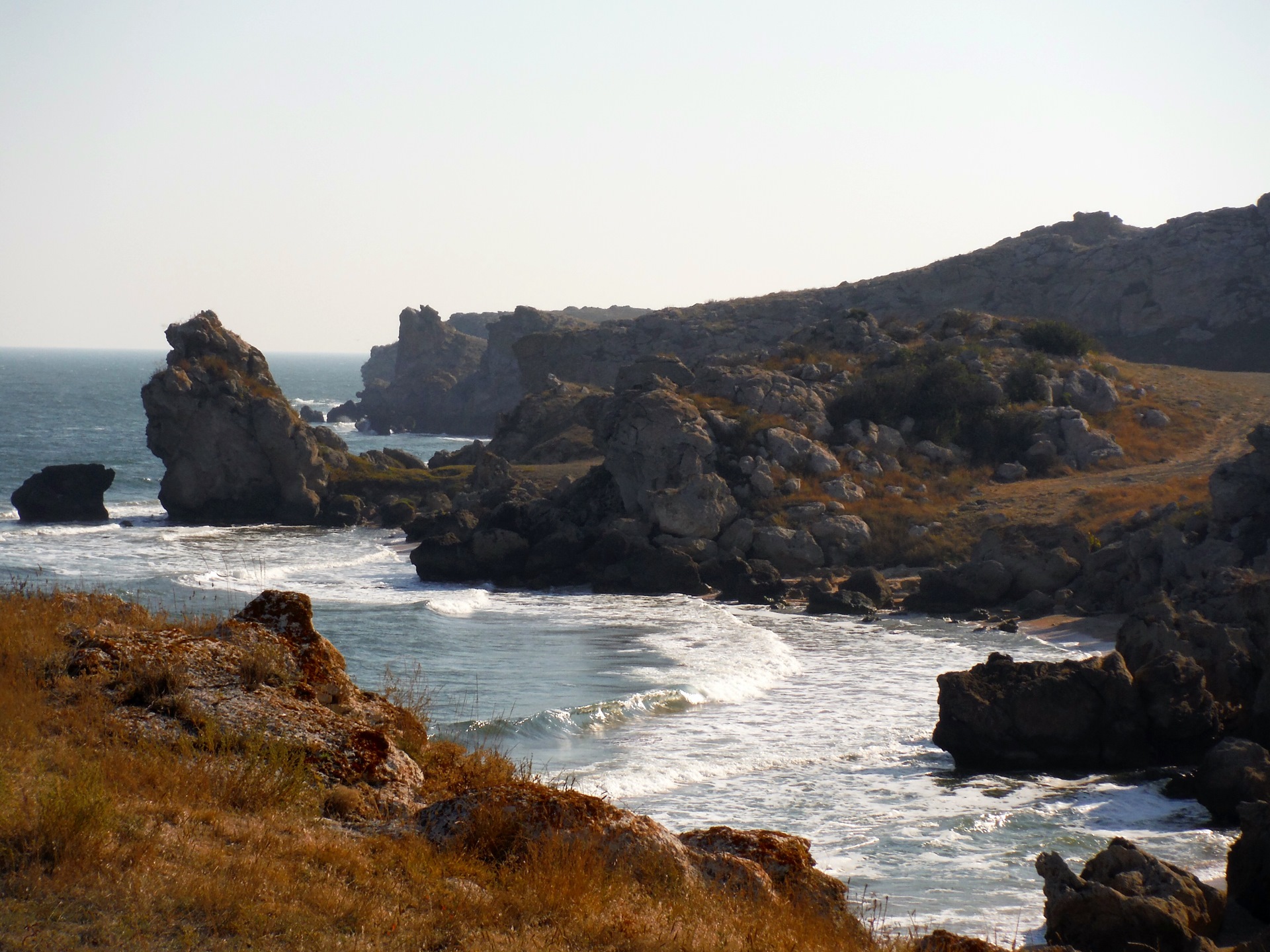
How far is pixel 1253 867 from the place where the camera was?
30.9ft

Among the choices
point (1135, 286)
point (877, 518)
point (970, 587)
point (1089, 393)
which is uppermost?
point (1135, 286)

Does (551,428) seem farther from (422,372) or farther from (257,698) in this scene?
(422,372)

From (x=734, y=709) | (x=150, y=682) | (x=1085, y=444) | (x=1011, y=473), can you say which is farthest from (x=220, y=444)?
(x=150, y=682)

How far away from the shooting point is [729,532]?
30.7 m

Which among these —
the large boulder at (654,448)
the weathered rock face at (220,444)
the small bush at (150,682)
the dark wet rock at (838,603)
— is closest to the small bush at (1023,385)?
the large boulder at (654,448)

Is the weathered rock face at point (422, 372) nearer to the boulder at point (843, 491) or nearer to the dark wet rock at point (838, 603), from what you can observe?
the boulder at point (843, 491)

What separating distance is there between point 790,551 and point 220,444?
24.8 metres

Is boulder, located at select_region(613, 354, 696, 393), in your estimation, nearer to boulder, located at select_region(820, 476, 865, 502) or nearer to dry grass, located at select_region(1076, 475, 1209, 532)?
boulder, located at select_region(820, 476, 865, 502)

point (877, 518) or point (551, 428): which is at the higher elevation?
point (551, 428)

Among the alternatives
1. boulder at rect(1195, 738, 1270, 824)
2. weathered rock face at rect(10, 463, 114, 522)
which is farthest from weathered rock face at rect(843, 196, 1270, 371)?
boulder at rect(1195, 738, 1270, 824)

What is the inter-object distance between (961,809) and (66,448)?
68393 millimetres

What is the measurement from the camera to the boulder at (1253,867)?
9312mm

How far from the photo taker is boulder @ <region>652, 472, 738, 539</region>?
101ft

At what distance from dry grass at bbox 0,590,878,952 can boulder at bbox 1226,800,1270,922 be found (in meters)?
5.10
